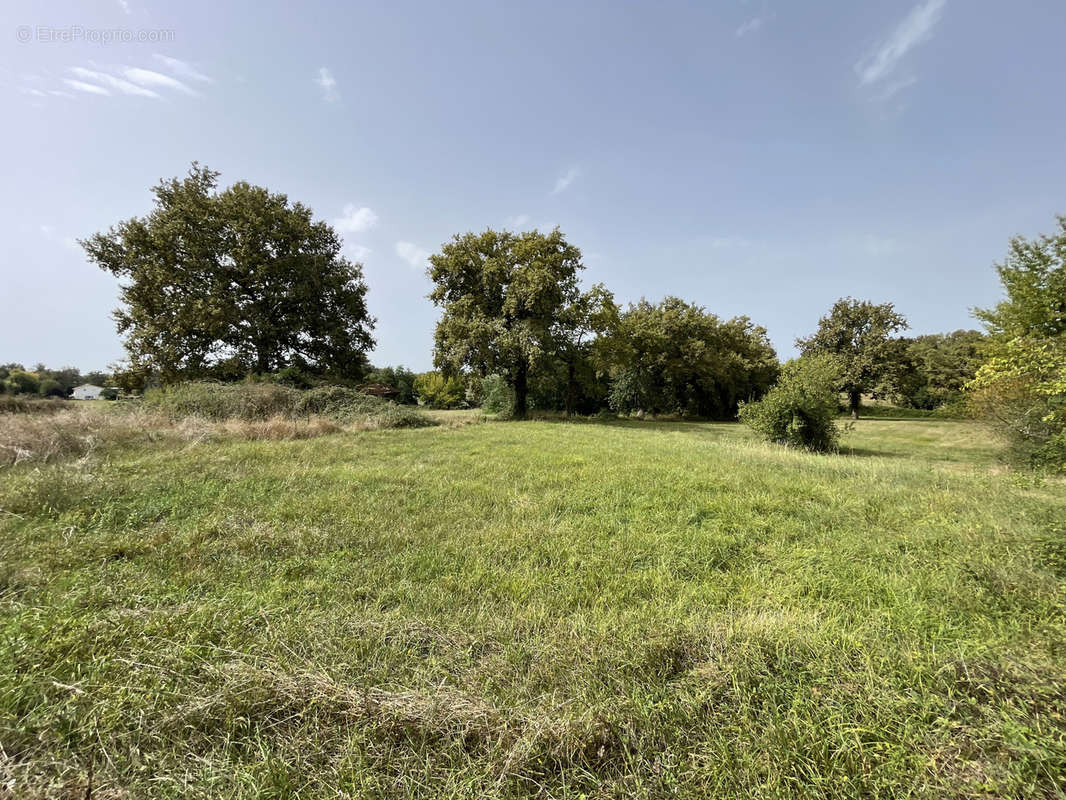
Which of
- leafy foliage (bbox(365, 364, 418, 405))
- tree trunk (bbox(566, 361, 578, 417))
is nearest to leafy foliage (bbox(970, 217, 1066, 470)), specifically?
tree trunk (bbox(566, 361, 578, 417))

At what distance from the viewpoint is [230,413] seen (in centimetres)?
1436

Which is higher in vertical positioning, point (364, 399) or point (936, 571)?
point (364, 399)

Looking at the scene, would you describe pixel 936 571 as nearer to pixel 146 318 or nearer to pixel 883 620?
pixel 883 620

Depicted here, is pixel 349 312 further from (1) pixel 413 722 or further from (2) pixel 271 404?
(1) pixel 413 722

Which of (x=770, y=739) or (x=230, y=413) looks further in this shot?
(x=230, y=413)

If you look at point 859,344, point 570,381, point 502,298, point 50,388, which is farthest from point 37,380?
point 859,344

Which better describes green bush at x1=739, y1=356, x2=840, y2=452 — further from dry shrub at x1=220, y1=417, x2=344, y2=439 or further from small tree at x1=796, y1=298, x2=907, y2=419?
small tree at x1=796, y1=298, x2=907, y2=419

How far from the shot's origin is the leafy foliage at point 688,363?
29.9 meters

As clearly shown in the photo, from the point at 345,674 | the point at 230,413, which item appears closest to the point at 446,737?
the point at 345,674

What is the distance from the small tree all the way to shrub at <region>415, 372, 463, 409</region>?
37.3 meters

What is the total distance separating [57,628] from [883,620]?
5.96m

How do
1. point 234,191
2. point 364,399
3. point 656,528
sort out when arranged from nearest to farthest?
point 656,528
point 364,399
point 234,191

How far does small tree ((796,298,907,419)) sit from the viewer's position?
3347cm

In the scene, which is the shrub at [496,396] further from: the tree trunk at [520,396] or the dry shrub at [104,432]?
the dry shrub at [104,432]
